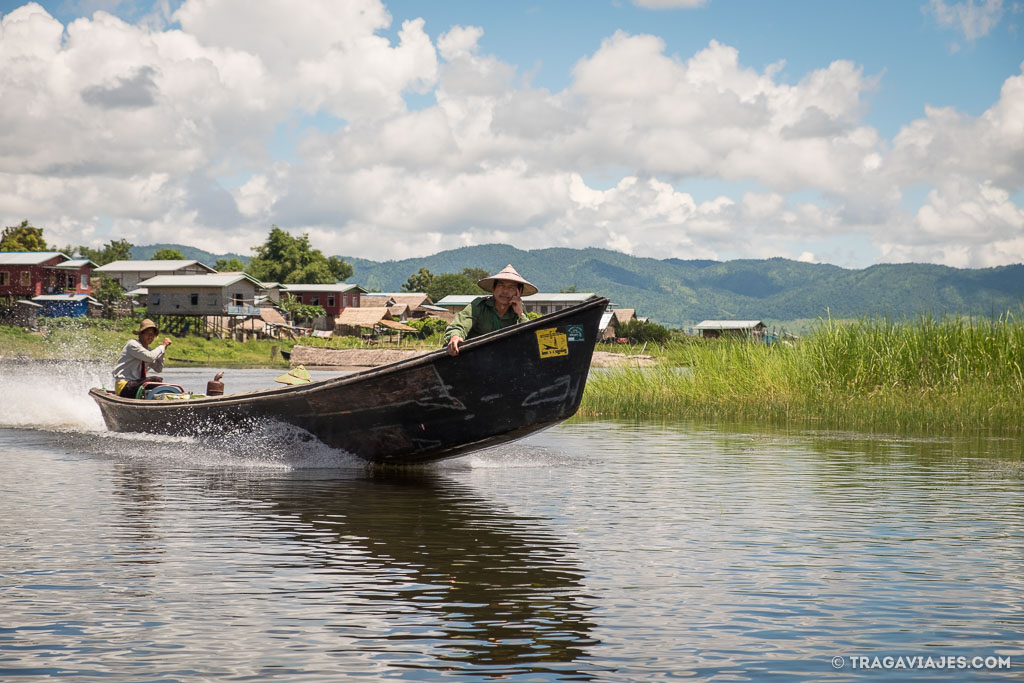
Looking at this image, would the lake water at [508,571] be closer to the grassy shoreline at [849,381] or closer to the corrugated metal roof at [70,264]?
the grassy shoreline at [849,381]

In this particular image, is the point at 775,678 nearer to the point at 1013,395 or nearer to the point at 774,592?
the point at 774,592

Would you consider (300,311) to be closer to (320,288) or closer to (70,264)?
(320,288)

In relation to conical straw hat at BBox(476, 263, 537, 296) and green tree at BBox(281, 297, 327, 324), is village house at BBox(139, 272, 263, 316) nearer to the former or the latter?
green tree at BBox(281, 297, 327, 324)

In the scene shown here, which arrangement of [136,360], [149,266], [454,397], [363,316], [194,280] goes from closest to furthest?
[454,397]
[136,360]
[194,280]
[363,316]
[149,266]

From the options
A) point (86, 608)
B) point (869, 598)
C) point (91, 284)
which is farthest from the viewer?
point (91, 284)

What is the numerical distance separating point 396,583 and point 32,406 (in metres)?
15.4

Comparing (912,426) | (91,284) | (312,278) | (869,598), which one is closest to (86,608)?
(869,598)

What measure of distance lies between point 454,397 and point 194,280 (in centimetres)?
6061

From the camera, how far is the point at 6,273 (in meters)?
66.2

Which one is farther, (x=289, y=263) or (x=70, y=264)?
(x=289, y=263)

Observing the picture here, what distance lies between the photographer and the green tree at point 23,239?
73.2m

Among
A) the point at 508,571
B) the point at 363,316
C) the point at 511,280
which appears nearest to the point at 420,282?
the point at 363,316

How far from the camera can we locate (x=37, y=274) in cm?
6656

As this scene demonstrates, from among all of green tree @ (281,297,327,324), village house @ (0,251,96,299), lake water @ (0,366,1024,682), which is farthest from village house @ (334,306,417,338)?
lake water @ (0,366,1024,682)
